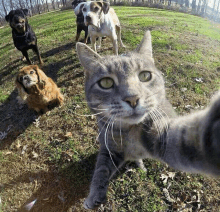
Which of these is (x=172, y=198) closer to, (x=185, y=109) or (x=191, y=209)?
(x=191, y=209)

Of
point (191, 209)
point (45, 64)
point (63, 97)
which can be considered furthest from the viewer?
point (45, 64)

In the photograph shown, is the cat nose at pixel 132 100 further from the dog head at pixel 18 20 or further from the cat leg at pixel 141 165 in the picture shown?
the dog head at pixel 18 20

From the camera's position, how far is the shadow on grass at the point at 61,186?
278 cm

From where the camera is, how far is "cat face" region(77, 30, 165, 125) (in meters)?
1.58

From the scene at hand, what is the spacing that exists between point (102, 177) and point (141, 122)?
820mm

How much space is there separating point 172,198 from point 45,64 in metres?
6.47

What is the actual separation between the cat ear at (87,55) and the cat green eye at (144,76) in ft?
1.98

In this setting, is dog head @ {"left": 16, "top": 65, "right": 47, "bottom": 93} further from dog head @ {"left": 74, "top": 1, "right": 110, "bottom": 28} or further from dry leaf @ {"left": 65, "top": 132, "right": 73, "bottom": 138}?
dog head @ {"left": 74, "top": 1, "right": 110, "bottom": 28}

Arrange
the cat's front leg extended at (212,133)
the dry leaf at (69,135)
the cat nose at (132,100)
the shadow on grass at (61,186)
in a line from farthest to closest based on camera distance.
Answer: the dry leaf at (69,135)
the shadow on grass at (61,186)
the cat nose at (132,100)
the cat's front leg extended at (212,133)

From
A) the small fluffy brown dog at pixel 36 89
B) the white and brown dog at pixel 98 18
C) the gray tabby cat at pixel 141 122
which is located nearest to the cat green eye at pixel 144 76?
the gray tabby cat at pixel 141 122

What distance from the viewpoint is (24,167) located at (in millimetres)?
3441

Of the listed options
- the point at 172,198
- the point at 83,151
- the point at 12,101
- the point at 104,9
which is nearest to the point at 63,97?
the point at 12,101

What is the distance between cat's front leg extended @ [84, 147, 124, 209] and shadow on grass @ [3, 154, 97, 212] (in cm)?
96

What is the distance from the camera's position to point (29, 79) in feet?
13.4
